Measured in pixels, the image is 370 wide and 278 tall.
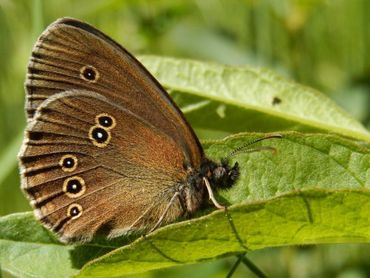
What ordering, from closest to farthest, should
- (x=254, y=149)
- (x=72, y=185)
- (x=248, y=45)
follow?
(x=254, y=149), (x=72, y=185), (x=248, y=45)

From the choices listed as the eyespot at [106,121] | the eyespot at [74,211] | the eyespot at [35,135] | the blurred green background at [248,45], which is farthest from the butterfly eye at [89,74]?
the blurred green background at [248,45]

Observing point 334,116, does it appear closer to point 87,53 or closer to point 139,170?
point 139,170

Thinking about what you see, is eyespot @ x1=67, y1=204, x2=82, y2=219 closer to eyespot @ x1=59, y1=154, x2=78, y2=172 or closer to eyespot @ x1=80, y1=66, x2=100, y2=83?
eyespot @ x1=59, y1=154, x2=78, y2=172

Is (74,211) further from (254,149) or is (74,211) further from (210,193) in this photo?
(254,149)

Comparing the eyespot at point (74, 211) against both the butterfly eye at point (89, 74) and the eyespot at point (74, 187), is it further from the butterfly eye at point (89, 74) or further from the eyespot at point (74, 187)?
the butterfly eye at point (89, 74)

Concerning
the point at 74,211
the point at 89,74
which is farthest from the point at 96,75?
the point at 74,211

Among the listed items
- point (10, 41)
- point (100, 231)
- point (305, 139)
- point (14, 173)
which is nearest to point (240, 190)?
point (305, 139)
